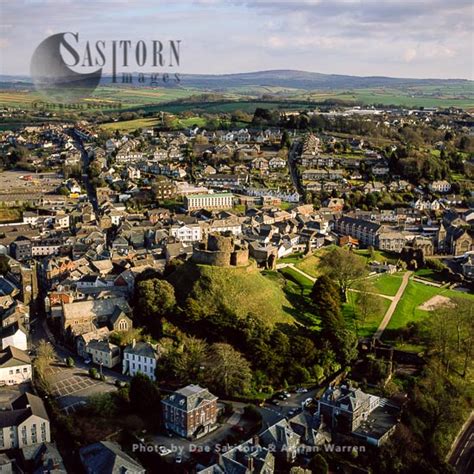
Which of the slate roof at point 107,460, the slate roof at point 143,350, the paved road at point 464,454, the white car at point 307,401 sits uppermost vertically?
the slate roof at point 143,350

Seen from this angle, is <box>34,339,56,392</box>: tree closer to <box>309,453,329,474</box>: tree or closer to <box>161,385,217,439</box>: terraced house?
<box>161,385,217,439</box>: terraced house

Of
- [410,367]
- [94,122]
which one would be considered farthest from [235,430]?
[94,122]

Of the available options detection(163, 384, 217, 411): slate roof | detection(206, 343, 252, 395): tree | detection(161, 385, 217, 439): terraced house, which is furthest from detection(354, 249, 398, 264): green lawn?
detection(161, 385, 217, 439): terraced house

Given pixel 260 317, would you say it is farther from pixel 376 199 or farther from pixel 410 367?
pixel 376 199

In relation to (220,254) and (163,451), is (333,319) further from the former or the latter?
(163,451)

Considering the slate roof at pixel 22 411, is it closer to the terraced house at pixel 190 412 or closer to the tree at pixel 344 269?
the terraced house at pixel 190 412

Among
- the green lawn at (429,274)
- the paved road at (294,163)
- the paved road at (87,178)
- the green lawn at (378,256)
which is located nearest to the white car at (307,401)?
the green lawn at (429,274)
